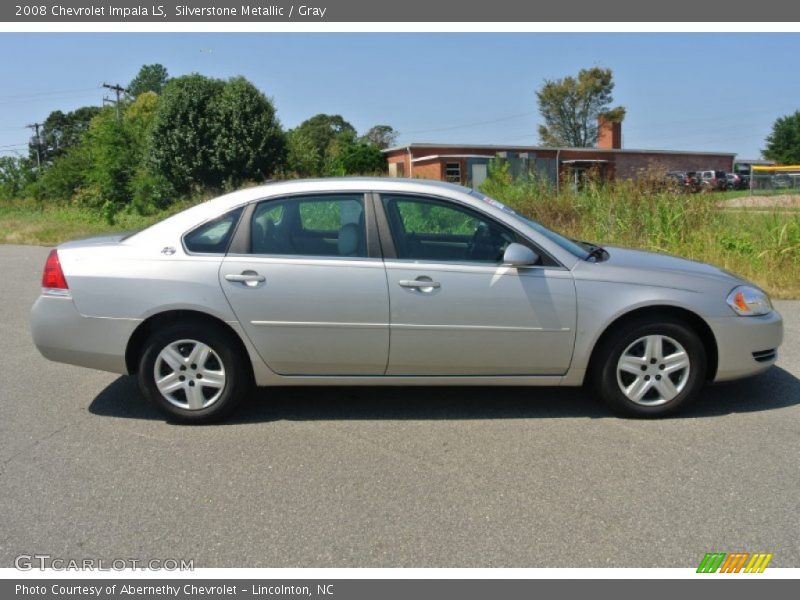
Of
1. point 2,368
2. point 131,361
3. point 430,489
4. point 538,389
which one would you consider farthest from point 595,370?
point 2,368

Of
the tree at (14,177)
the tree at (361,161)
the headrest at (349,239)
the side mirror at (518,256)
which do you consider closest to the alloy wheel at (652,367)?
the side mirror at (518,256)

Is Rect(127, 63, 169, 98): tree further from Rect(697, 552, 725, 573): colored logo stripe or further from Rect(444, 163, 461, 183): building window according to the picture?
Rect(697, 552, 725, 573): colored logo stripe

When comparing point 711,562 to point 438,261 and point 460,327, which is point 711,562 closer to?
point 460,327

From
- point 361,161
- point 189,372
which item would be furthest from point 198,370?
point 361,161

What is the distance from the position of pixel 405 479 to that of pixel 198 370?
166 cm

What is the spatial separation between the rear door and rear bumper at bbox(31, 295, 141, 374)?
2.59 ft

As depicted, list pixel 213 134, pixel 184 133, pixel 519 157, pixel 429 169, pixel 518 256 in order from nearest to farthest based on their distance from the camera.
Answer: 1. pixel 518 256
2. pixel 184 133
3. pixel 213 134
4. pixel 519 157
5. pixel 429 169

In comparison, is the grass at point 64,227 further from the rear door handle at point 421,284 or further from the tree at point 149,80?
the tree at point 149,80

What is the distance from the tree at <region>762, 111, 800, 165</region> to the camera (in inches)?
2758

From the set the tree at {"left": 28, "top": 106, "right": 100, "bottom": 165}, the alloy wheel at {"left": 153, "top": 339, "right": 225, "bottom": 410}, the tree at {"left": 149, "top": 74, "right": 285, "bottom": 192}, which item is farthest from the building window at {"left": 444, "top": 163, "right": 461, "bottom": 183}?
the tree at {"left": 28, "top": 106, "right": 100, "bottom": 165}

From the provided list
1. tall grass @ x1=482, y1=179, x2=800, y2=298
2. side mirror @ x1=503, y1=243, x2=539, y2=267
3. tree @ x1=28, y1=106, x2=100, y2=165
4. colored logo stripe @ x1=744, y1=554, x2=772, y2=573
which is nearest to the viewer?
colored logo stripe @ x1=744, y1=554, x2=772, y2=573

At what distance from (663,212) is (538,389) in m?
7.56

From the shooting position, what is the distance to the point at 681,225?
1177 centimetres

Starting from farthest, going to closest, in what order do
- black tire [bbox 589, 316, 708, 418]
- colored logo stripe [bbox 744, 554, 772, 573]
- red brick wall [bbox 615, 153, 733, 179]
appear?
red brick wall [bbox 615, 153, 733, 179] < black tire [bbox 589, 316, 708, 418] < colored logo stripe [bbox 744, 554, 772, 573]
